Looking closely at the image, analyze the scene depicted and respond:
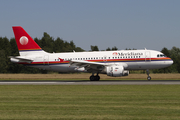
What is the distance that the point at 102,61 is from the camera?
38781 mm

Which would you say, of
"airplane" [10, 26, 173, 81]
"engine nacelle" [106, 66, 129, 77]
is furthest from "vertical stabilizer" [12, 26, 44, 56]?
"engine nacelle" [106, 66, 129, 77]

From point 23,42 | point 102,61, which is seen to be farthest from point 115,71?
point 23,42

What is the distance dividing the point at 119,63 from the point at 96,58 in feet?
11.6

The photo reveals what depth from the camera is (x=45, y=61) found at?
1620 inches

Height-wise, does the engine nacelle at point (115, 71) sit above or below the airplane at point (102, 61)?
below

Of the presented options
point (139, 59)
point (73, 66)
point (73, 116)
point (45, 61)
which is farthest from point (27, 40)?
point (73, 116)

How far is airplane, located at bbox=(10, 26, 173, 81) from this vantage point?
3750 centimetres

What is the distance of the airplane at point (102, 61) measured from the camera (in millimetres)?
37500

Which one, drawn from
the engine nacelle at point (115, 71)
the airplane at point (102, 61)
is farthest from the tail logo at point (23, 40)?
the engine nacelle at point (115, 71)

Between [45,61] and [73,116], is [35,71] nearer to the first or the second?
[45,61]

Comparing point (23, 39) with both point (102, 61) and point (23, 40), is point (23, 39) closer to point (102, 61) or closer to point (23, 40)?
point (23, 40)

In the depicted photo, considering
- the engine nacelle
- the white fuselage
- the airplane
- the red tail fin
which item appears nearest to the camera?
the engine nacelle

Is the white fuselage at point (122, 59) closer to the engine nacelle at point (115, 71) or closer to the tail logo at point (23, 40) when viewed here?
the engine nacelle at point (115, 71)

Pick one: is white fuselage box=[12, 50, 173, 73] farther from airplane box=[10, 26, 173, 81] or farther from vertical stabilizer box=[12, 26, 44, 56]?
vertical stabilizer box=[12, 26, 44, 56]
